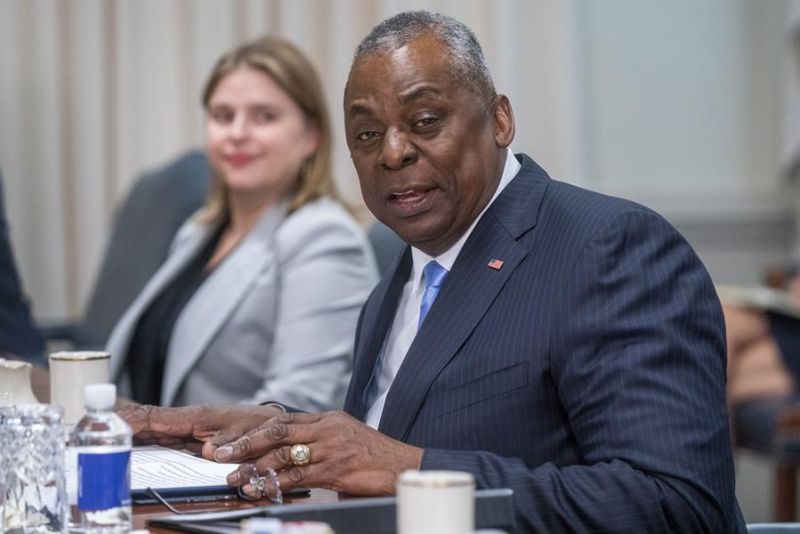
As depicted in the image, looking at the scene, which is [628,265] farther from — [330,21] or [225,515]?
[330,21]

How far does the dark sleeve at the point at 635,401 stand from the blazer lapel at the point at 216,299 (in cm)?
196

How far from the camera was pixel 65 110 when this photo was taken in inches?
191

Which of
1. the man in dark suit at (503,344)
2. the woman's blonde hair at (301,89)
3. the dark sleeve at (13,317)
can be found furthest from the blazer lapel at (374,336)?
the dark sleeve at (13,317)

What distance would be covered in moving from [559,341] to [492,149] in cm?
38

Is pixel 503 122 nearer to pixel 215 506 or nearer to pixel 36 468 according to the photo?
pixel 215 506

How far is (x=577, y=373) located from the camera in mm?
1818

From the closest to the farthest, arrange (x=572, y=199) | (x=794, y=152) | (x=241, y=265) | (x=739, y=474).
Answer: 1. (x=572, y=199)
2. (x=241, y=265)
3. (x=794, y=152)
4. (x=739, y=474)

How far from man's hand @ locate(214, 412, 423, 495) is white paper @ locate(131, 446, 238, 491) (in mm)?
71

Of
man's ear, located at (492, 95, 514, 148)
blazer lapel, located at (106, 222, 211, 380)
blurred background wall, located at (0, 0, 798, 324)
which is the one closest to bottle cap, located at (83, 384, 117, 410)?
man's ear, located at (492, 95, 514, 148)

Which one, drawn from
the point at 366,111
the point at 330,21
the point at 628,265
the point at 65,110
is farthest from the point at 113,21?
the point at 628,265

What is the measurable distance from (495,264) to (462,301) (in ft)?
0.24

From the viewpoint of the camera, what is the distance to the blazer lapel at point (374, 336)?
222 cm

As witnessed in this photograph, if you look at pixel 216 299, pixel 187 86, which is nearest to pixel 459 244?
pixel 216 299

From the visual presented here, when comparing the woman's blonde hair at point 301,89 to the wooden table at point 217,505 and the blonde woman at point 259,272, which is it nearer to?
the blonde woman at point 259,272
